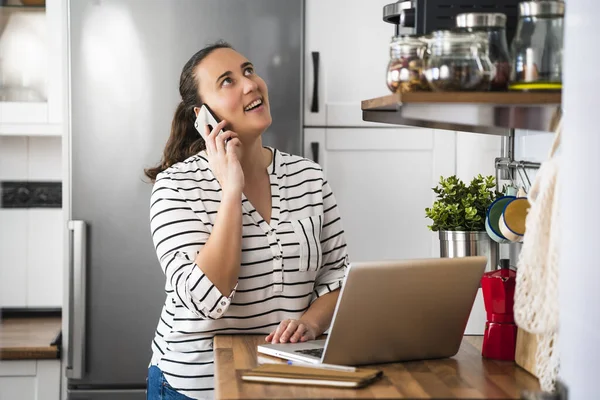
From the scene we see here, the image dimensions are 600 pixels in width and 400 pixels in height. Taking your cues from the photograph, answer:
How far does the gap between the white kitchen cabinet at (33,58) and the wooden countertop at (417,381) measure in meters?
1.54

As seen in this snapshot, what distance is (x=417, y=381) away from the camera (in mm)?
1228

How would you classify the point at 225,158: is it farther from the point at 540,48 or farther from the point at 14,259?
the point at 14,259

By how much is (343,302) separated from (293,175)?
2.21 ft

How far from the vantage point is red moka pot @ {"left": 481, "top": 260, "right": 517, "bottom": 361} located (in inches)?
54.0

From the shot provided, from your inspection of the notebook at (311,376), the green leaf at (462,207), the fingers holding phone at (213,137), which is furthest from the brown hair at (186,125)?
the notebook at (311,376)

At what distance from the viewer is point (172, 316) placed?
1751 mm

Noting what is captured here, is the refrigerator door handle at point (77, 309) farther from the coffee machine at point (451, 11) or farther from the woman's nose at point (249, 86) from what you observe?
the coffee machine at point (451, 11)

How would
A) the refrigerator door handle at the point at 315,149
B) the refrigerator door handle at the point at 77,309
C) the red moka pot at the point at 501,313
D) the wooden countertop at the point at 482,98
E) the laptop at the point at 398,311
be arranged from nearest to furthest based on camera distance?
the wooden countertop at the point at 482,98
the laptop at the point at 398,311
the red moka pot at the point at 501,313
the refrigerator door handle at the point at 77,309
the refrigerator door handle at the point at 315,149

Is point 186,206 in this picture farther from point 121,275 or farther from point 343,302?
point 121,275

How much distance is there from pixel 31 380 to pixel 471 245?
158cm

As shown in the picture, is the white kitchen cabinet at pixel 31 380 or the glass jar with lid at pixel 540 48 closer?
the glass jar with lid at pixel 540 48

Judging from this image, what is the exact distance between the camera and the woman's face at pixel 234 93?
1.82 meters

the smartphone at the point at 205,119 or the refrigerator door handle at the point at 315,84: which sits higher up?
the refrigerator door handle at the point at 315,84

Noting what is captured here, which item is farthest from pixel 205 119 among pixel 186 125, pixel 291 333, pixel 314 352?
pixel 314 352
